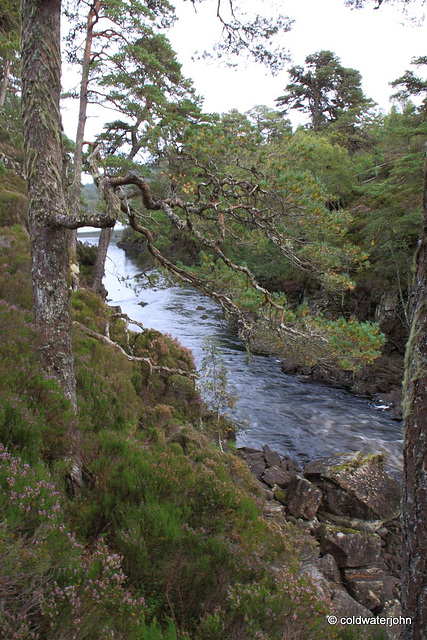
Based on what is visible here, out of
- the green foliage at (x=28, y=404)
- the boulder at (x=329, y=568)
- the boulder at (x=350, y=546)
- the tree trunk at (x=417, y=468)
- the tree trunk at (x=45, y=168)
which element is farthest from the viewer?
the boulder at (x=350, y=546)

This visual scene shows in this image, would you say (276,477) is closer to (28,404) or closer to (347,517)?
(347,517)

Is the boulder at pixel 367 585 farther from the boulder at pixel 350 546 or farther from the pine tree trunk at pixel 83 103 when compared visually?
the pine tree trunk at pixel 83 103

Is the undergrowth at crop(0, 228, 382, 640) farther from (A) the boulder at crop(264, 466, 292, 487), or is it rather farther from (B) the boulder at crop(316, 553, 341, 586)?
(A) the boulder at crop(264, 466, 292, 487)

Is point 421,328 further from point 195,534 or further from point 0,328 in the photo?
point 0,328

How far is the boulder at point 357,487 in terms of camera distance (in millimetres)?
7672

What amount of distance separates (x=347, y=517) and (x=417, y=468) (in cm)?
583

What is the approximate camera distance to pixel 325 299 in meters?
20.8

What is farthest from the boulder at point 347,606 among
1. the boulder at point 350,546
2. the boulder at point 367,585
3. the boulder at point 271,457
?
the boulder at point 271,457

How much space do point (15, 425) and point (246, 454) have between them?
23.9 feet

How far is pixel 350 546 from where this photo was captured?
21.2 ft

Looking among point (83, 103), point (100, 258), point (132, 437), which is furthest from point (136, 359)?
point (83, 103)

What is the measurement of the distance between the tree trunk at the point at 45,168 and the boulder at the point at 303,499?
5.57 m

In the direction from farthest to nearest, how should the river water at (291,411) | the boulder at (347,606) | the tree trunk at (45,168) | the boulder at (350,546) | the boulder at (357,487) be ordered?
the river water at (291,411), the boulder at (357,487), the boulder at (350,546), the boulder at (347,606), the tree trunk at (45,168)

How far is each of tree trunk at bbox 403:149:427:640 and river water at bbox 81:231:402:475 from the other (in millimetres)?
5058
